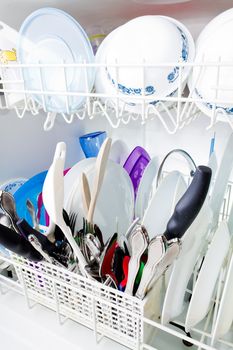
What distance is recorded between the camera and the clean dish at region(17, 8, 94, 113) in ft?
1.69

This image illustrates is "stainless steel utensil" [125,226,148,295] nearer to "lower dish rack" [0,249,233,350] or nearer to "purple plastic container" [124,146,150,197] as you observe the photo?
"lower dish rack" [0,249,233,350]

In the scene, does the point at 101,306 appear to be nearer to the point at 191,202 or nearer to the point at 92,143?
the point at 191,202

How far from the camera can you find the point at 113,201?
62 cm

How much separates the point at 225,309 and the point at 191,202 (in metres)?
0.18

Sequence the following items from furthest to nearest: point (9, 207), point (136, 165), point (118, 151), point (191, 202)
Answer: point (118, 151) < point (136, 165) < point (9, 207) < point (191, 202)

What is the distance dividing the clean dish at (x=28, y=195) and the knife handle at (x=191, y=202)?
32cm

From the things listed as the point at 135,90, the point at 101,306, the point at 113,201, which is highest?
the point at 135,90

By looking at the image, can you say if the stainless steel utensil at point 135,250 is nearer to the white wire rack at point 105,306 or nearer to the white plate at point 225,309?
the white wire rack at point 105,306

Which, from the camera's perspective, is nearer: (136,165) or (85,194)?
(85,194)

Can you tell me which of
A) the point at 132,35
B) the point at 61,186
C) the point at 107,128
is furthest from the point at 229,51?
the point at 107,128

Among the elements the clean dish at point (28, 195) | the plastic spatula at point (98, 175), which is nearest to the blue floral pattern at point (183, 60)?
the plastic spatula at point (98, 175)

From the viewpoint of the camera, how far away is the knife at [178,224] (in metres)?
0.37

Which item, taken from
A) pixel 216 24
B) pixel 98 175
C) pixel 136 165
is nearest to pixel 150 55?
pixel 216 24

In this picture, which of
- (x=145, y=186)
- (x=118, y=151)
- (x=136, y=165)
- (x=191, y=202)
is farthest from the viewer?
(x=118, y=151)
